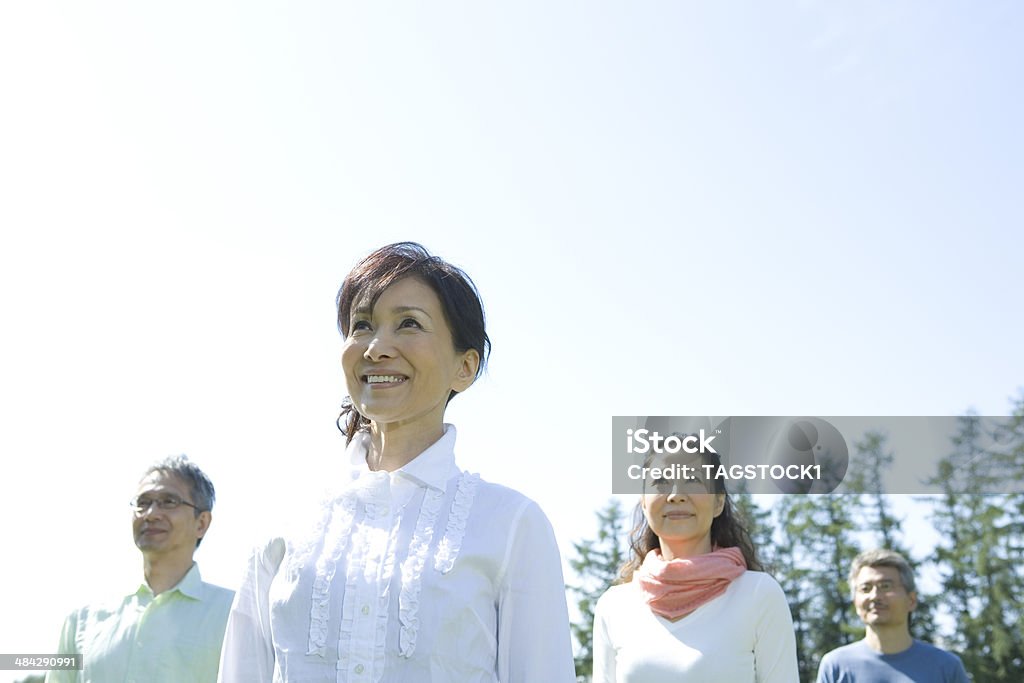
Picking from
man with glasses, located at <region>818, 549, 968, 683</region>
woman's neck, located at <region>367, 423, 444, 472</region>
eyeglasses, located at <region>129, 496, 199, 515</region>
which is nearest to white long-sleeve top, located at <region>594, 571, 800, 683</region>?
man with glasses, located at <region>818, 549, 968, 683</region>

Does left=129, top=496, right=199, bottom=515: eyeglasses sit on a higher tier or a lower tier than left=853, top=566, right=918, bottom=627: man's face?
higher

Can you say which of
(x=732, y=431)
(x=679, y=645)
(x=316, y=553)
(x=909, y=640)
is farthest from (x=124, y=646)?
(x=732, y=431)

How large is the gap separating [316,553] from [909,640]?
5.82 metres

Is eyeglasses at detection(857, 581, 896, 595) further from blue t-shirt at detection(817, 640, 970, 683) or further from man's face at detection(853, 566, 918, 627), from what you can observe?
blue t-shirt at detection(817, 640, 970, 683)

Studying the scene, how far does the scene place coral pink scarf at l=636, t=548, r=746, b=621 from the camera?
210 inches

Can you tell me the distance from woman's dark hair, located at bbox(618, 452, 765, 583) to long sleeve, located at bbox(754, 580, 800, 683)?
54 centimetres

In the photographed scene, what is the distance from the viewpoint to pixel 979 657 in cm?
3528

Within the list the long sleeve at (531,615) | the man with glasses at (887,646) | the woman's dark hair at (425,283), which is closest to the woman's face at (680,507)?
the man with glasses at (887,646)

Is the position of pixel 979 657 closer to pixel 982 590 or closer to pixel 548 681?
pixel 982 590

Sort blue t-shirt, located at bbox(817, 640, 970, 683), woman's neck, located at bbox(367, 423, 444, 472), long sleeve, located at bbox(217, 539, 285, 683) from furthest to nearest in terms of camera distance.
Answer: blue t-shirt, located at bbox(817, 640, 970, 683), woman's neck, located at bbox(367, 423, 444, 472), long sleeve, located at bbox(217, 539, 285, 683)

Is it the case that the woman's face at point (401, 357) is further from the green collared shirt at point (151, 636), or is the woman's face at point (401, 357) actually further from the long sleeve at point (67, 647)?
the long sleeve at point (67, 647)

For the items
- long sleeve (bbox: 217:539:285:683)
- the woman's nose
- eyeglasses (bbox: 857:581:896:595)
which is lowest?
long sleeve (bbox: 217:539:285:683)

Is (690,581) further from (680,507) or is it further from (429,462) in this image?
(429,462)

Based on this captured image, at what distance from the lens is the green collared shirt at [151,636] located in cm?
536
